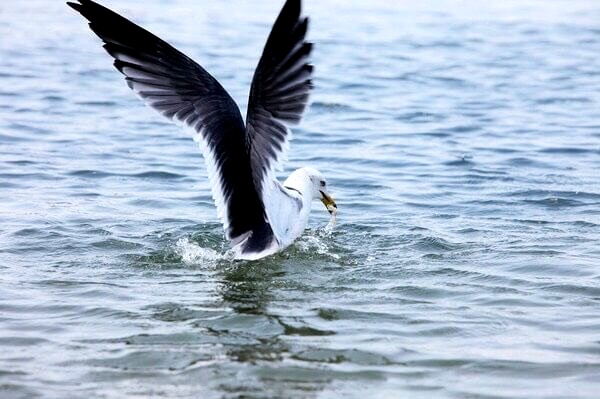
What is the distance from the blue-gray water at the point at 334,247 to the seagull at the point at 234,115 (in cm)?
33

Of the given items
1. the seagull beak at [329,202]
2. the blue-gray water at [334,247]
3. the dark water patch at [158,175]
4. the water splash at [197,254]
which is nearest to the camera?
the blue-gray water at [334,247]

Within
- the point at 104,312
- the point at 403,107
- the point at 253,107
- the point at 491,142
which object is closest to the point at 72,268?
the point at 104,312

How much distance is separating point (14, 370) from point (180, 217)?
3600mm

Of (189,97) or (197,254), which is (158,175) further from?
(189,97)

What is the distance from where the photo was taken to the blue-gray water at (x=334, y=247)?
5.06 m

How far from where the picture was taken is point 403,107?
45.4 ft

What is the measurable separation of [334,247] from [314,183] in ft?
1.72

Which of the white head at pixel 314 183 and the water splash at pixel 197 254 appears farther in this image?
the white head at pixel 314 183

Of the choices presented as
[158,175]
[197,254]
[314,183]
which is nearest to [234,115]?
[197,254]

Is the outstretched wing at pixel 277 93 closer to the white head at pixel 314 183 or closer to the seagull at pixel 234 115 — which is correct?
the seagull at pixel 234 115

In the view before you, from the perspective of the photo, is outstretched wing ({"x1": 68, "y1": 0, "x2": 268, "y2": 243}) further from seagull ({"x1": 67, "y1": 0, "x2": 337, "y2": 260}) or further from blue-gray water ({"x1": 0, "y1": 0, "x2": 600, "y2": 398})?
blue-gray water ({"x1": 0, "y1": 0, "x2": 600, "y2": 398})

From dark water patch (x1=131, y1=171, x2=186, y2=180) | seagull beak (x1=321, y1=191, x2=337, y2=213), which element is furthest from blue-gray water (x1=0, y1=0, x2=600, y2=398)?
seagull beak (x1=321, y1=191, x2=337, y2=213)

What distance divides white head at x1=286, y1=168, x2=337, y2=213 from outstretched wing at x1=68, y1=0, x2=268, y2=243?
2.70 feet

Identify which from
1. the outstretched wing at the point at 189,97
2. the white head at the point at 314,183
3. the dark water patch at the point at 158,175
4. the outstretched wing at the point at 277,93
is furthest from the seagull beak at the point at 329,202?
the dark water patch at the point at 158,175
